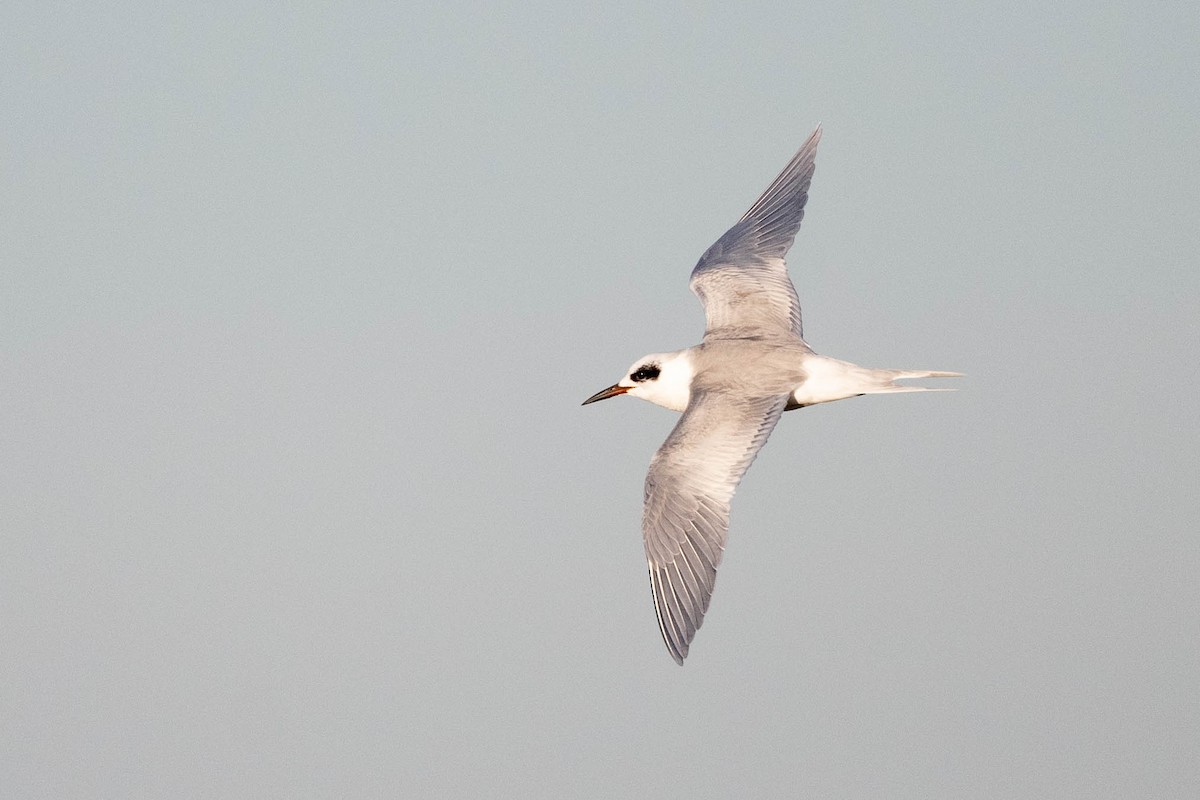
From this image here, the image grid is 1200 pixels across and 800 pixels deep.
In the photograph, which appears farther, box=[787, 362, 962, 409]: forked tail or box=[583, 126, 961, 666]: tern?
box=[787, 362, 962, 409]: forked tail

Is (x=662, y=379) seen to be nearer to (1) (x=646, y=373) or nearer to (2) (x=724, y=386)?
(1) (x=646, y=373)

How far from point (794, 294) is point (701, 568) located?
5574 mm

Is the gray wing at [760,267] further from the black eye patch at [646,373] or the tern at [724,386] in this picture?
the black eye patch at [646,373]

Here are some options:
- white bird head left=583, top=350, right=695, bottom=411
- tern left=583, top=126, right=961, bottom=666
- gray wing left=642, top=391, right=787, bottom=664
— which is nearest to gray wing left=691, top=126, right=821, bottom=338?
tern left=583, top=126, right=961, bottom=666

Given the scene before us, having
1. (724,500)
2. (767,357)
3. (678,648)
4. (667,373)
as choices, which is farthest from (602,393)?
(678,648)

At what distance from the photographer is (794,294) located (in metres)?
20.5

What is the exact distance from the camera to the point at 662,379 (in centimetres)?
1950

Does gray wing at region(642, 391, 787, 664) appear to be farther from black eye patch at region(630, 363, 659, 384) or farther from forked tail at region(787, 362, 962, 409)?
black eye patch at region(630, 363, 659, 384)

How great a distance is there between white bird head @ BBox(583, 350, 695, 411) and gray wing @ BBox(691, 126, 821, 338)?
87cm

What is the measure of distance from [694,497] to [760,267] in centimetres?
521

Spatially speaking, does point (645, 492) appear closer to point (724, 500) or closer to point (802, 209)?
point (724, 500)

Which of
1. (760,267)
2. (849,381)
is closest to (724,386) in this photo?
(849,381)

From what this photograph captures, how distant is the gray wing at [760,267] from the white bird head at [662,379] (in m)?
0.87

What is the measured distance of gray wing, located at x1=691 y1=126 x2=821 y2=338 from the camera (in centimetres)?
2006
